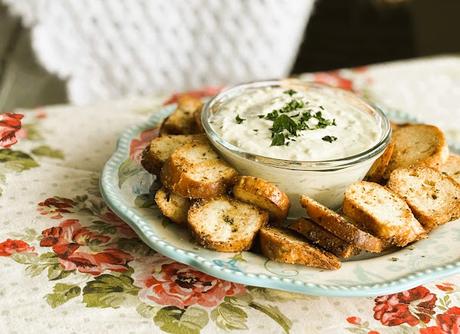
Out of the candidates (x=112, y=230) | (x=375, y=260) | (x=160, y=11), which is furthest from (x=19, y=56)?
(x=375, y=260)

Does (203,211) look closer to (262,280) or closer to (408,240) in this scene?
(262,280)

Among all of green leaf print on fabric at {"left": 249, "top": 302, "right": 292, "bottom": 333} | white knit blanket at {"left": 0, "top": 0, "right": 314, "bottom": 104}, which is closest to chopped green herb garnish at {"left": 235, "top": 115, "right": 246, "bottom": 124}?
green leaf print on fabric at {"left": 249, "top": 302, "right": 292, "bottom": 333}

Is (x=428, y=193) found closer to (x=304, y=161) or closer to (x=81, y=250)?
(x=304, y=161)

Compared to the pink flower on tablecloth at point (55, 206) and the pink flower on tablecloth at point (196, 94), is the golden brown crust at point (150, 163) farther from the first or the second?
the pink flower on tablecloth at point (196, 94)

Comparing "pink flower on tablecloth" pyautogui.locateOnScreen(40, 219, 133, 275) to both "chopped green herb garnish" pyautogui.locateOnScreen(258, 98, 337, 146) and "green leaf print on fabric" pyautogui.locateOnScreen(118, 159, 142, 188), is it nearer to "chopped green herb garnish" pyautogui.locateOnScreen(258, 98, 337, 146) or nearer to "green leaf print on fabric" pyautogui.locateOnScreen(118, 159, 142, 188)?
"green leaf print on fabric" pyautogui.locateOnScreen(118, 159, 142, 188)

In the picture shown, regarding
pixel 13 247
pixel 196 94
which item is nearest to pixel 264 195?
pixel 13 247

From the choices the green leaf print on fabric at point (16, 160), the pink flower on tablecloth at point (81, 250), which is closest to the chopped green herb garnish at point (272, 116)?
the pink flower on tablecloth at point (81, 250)
